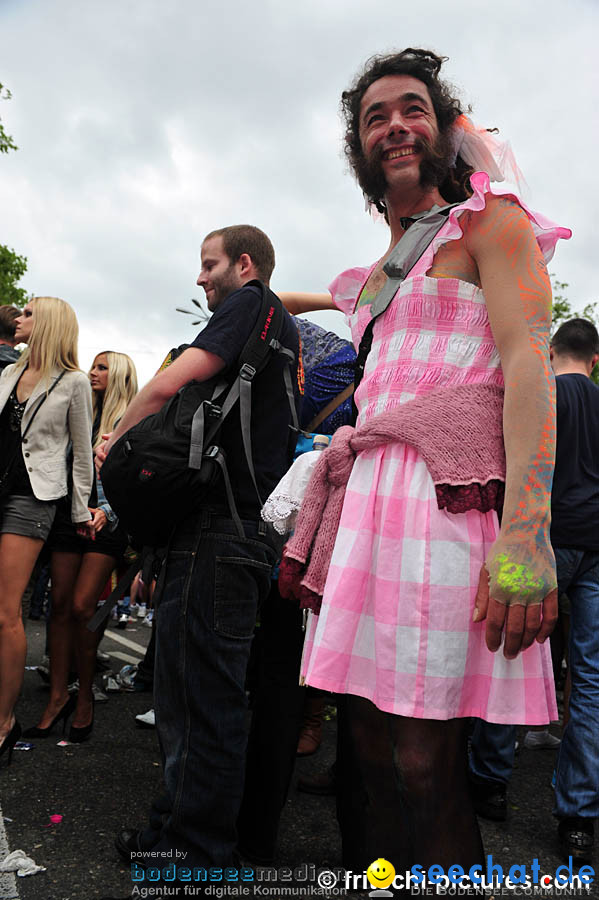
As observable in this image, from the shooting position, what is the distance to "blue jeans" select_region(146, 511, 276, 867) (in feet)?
6.77

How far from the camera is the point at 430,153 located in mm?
1616

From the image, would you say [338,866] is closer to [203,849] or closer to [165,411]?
[203,849]

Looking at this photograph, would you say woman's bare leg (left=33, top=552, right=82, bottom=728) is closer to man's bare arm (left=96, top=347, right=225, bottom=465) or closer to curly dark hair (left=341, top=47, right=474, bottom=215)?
man's bare arm (left=96, top=347, right=225, bottom=465)

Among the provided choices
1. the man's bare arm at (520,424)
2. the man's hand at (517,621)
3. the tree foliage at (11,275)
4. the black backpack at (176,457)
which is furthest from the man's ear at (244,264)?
the tree foliage at (11,275)

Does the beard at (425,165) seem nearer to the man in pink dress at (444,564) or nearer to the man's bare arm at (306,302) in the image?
the man in pink dress at (444,564)

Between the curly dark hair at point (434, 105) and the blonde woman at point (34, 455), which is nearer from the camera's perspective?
the curly dark hair at point (434, 105)

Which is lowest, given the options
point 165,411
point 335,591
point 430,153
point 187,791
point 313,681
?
point 187,791

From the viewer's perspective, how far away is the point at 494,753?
3141mm

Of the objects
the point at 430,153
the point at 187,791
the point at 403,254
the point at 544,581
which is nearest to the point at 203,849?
the point at 187,791

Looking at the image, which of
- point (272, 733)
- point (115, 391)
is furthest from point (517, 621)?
point (115, 391)

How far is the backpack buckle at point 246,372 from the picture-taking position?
7.52ft

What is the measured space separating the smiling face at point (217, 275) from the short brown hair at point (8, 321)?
2.24 metres

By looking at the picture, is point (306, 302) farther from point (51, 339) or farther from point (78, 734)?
point (78, 734)

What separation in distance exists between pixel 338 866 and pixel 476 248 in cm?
230
